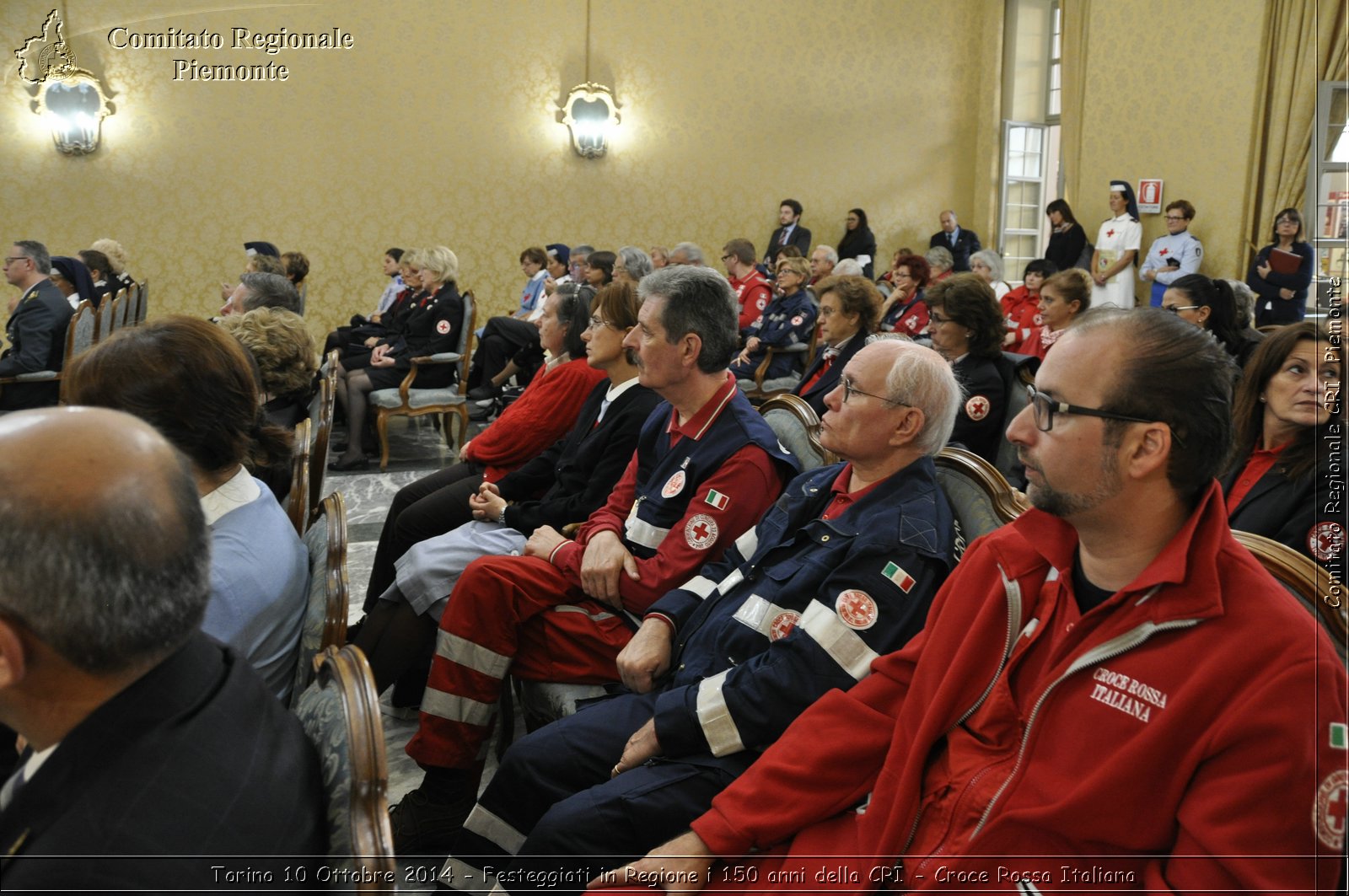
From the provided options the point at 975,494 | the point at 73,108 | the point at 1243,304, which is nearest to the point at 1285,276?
the point at 1243,304

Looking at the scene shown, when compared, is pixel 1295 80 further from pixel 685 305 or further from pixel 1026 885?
pixel 1026 885

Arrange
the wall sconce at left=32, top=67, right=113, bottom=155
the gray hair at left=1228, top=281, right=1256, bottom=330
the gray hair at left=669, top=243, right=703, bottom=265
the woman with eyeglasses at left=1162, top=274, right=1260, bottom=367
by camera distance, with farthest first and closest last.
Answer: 1. the wall sconce at left=32, top=67, right=113, bottom=155
2. the gray hair at left=669, top=243, right=703, bottom=265
3. the gray hair at left=1228, top=281, right=1256, bottom=330
4. the woman with eyeglasses at left=1162, top=274, right=1260, bottom=367

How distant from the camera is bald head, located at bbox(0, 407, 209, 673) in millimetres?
858

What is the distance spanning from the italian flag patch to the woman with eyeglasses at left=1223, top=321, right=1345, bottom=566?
89cm

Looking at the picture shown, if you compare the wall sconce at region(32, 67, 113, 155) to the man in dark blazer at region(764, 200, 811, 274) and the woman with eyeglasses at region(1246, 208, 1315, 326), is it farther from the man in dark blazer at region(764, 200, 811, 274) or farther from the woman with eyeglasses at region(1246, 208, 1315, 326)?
the woman with eyeglasses at region(1246, 208, 1315, 326)

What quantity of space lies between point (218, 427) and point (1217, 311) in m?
3.58

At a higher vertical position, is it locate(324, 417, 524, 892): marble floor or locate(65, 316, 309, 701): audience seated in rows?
locate(65, 316, 309, 701): audience seated in rows

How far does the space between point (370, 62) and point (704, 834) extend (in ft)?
30.9

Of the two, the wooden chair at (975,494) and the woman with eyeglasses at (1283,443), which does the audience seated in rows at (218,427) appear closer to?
the wooden chair at (975,494)

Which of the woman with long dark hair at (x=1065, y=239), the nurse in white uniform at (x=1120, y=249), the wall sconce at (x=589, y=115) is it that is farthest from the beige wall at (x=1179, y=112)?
the wall sconce at (x=589, y=115)

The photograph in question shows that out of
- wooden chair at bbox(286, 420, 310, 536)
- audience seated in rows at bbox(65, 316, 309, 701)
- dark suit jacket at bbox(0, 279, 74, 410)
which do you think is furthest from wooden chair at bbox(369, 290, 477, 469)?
audience seated in rows at bbox(65, 316, 309, 701)

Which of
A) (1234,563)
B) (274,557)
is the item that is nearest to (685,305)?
(274,557)

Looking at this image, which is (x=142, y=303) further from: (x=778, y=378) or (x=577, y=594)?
(x=577, y=594)

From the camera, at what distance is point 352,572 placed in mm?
4035
